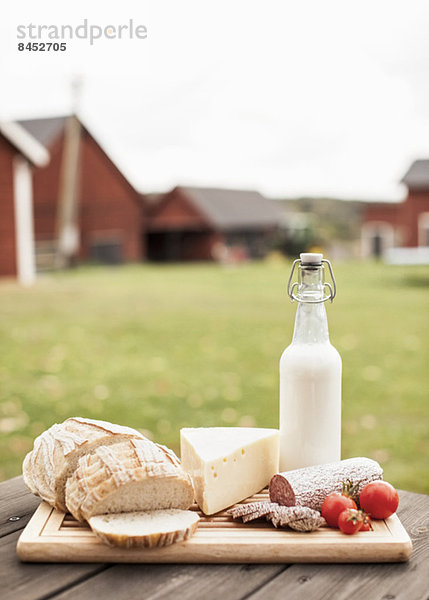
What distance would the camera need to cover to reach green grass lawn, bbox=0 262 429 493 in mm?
3088

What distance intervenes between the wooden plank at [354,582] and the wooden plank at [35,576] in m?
0.20

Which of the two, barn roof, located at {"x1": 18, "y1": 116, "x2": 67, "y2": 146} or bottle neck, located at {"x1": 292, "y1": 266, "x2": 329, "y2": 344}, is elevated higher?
barn roof, located at {"x1": 18, "y1": 116, "x2": 67, "y2": 146}

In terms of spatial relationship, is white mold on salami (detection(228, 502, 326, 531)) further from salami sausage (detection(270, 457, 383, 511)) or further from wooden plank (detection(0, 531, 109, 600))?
wooden plank (detection(0, 531, 109, 600))

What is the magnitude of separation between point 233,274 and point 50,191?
4.24 m

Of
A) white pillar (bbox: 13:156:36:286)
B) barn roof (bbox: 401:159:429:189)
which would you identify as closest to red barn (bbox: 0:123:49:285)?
white pillar (bbox: 13:156:36:286)

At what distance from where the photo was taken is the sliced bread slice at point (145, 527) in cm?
80

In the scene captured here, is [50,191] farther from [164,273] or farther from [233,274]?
[233,274]

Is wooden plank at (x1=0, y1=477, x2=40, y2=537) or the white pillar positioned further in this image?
the white pillar

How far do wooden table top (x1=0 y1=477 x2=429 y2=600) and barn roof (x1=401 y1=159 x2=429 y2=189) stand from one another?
14.5m

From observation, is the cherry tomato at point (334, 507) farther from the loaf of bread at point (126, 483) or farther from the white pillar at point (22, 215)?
the white pillar at point (22, 215)

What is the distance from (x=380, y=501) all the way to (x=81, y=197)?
13.1 m

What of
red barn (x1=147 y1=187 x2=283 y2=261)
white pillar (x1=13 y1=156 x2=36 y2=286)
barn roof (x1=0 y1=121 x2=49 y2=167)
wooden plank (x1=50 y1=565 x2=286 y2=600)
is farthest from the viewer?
red barn (x1=147 y1=187 x2=283 y2=261)

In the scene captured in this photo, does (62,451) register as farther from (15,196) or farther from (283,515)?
(15,196)

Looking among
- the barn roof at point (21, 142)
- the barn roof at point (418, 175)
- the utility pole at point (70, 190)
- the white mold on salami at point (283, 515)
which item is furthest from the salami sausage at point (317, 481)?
the barn roof at point (418, 175)
